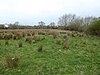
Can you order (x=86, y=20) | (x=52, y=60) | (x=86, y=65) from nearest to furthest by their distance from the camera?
(x=86, y=65) → (x=52, y=60) → (x=86, y=20)

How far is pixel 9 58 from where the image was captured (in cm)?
737

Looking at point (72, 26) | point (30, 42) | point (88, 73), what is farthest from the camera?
point (72, 26)

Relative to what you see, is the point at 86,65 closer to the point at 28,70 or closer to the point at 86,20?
the point at 28,70

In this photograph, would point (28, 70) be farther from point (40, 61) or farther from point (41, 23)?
point (41, 23)

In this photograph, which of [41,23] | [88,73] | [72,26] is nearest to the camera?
[88,73]

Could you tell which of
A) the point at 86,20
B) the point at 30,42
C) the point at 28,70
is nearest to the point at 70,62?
the point at 28,70

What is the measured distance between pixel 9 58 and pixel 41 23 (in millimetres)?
40981

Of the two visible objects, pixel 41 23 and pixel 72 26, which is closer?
pixel 72 26

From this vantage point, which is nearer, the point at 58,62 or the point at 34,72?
the point at 34,72

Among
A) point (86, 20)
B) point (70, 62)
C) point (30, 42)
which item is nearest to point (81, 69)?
point (70, 62)

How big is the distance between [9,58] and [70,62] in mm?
2392

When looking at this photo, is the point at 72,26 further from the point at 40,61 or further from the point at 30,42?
the point at 40,61

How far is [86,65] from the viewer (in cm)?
779

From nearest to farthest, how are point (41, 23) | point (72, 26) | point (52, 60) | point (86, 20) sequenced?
1. point (52, 60)
2. point (72, 26)
3. point (86, 20)
4. point (41, 23)
